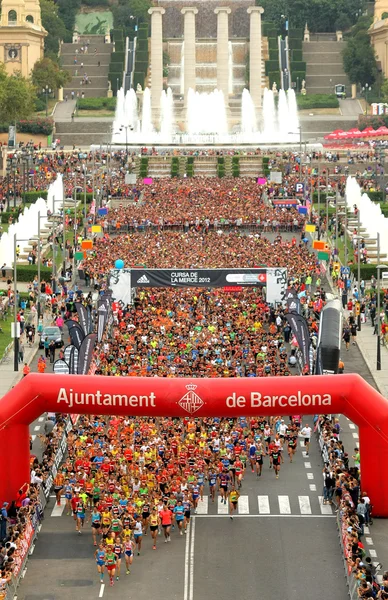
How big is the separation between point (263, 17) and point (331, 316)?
482ft

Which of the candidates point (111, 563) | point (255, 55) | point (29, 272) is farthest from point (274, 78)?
point (111, 563)

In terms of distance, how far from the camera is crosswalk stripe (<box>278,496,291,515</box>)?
43719mm

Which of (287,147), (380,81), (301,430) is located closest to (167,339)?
(301,430)

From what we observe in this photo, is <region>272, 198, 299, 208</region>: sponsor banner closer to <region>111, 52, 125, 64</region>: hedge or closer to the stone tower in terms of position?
the stone tower

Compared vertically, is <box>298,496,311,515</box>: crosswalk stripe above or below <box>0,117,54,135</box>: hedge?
below

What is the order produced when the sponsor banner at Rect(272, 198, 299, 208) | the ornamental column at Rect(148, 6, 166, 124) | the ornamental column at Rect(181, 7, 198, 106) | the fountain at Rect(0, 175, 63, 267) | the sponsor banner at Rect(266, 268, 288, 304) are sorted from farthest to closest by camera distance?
the ornamental column at Rect(181, 7, 198, 106)
the ornamental column at Rect(148, 6, 166, 124)
the sponsor banner at Rect(272, 198, 299, 208)
the fountain at Rect(0, 175, 63, 267)
the sponsor banner at Rect(266, 268, 288, 304)

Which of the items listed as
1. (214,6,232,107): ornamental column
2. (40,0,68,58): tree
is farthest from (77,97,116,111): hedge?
(40,0,68,58): tree

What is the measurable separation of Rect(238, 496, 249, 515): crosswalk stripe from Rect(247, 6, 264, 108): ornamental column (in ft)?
439

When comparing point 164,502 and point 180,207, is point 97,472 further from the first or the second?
point 180,207

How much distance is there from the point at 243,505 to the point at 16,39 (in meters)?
136

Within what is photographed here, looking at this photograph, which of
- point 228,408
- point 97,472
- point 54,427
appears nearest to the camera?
point 228,408

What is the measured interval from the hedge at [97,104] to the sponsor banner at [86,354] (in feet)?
379

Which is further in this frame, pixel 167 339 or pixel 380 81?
pixel 380 81

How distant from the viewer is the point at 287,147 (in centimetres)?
13925
